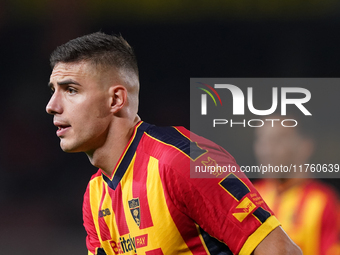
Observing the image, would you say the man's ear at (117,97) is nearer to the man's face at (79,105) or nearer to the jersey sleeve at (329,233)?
the man's face at (79,105)

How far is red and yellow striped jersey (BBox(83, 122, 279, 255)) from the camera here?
1379mm

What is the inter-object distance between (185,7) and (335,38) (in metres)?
2.10

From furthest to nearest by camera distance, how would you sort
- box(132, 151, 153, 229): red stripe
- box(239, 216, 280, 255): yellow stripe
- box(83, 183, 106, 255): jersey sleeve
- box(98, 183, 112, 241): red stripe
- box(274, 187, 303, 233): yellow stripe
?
box(274, 187, 303, 233): yellow stripe, box(83, 183, 106, 255): jersey sleeve, box(98, 183, 112, 241): red stripe, box(132, 151, 153, 229): red stripe, box(239, 216, 280, 255): yellow stripe

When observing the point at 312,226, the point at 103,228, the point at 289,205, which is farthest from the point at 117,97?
the point at 289,205

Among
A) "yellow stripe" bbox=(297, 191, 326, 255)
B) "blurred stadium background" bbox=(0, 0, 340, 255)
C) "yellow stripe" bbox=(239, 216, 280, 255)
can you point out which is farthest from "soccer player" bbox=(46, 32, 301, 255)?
"blurred stadium background" bbox=(0, 0, 340, 255)

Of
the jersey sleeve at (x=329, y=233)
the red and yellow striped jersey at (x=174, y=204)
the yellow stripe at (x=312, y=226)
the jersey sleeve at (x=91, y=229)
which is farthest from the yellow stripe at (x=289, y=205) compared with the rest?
the red and yellow striped jersey at (x=174, y=204)

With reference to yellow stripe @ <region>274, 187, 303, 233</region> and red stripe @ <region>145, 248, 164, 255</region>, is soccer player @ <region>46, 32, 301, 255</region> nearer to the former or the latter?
red stripe @ <region>145, 248, 164, 255</region>

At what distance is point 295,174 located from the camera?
3609mm

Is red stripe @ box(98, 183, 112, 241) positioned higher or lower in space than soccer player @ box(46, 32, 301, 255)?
lower

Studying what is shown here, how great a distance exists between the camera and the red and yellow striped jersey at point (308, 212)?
114 inches

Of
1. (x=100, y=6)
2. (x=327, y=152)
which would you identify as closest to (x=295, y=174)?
(x=327, y=152)

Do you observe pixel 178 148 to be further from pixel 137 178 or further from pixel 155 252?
pixel 155 252

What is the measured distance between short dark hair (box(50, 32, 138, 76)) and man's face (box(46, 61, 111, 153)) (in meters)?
0.04

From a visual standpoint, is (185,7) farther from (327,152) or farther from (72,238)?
(72,238)
